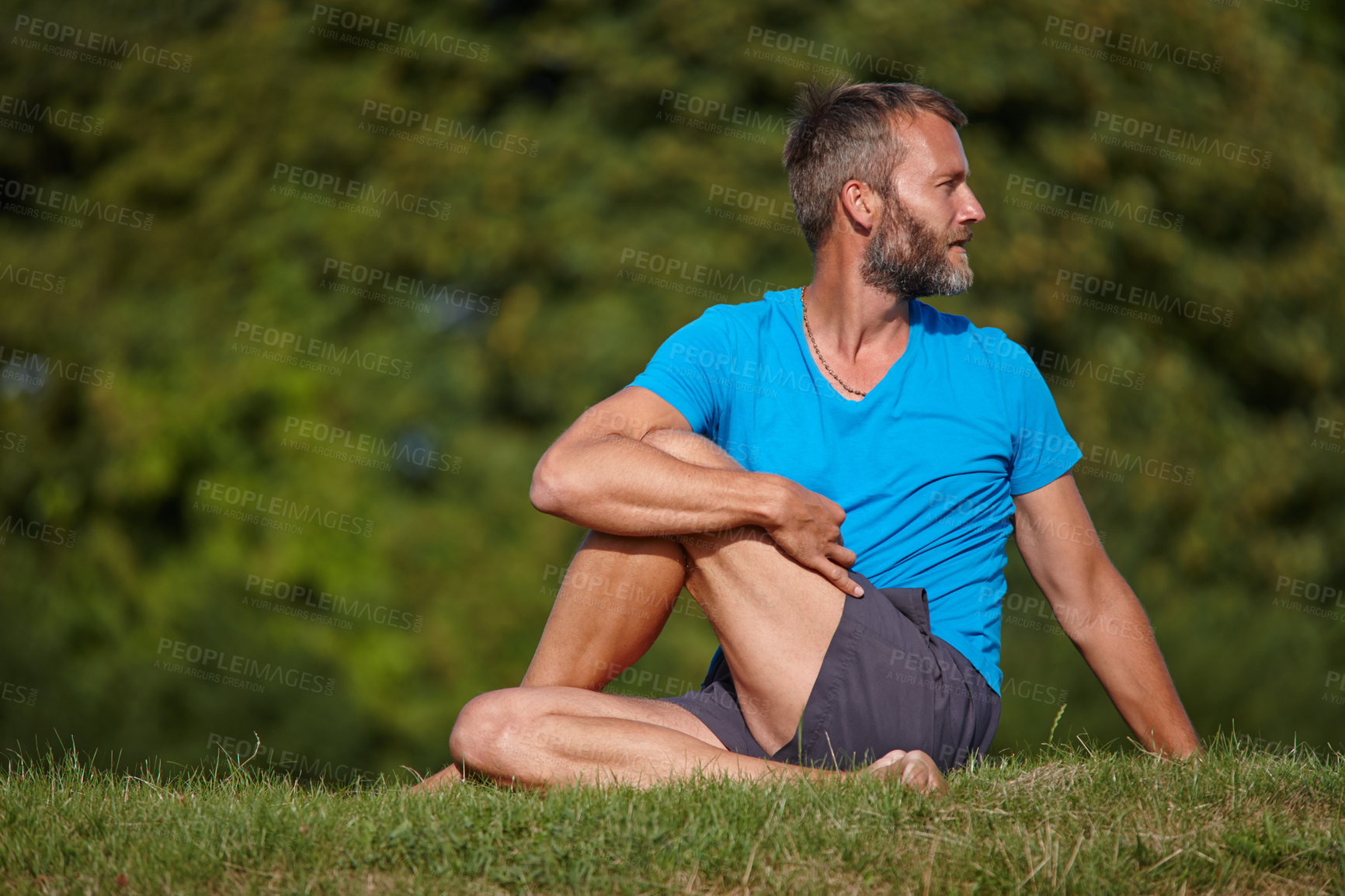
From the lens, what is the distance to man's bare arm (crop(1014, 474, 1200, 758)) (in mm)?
3334

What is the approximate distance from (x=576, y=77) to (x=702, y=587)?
18.0 feet

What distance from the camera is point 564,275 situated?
7602 millimetres

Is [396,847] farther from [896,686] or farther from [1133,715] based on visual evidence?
[1133,715]

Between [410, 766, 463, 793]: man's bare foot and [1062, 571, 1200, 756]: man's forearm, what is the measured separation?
5.65 ft

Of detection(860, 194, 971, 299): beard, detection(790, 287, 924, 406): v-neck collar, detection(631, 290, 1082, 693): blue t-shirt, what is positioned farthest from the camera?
detection(860, 194, 971, 299): beard

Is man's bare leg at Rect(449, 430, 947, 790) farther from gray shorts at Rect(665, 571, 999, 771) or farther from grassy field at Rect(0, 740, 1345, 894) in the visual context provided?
grassy field at Rect(0, 740, 1345, 894)

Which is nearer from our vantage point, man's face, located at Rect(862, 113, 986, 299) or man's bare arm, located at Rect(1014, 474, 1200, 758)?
man's bare arm, located at Rect(1014, 474, 1200, 758)

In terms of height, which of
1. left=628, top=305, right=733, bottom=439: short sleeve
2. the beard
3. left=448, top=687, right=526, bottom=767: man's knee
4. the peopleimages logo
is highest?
the peopleimages logo

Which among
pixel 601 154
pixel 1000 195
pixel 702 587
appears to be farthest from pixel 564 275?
pixel 702 587

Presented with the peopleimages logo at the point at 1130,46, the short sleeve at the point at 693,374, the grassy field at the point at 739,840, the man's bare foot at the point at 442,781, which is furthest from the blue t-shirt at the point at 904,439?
the peopleimages logo at the point at 1130,46

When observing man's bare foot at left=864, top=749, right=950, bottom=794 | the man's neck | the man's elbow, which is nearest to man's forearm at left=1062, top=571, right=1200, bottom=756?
man's bare foot at left=864, top=749, right=950, bottom=794

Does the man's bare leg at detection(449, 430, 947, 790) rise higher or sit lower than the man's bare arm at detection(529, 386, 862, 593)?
lower

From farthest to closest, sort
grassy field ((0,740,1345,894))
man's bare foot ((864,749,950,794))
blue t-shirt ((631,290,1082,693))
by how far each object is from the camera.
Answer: blue t-shirt ((631,290,1082,693)) → man's bare foot ((864,749,950,794)) → grassy field ((0,740,1345,894))

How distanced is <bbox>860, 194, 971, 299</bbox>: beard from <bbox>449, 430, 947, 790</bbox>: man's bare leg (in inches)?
38.9
